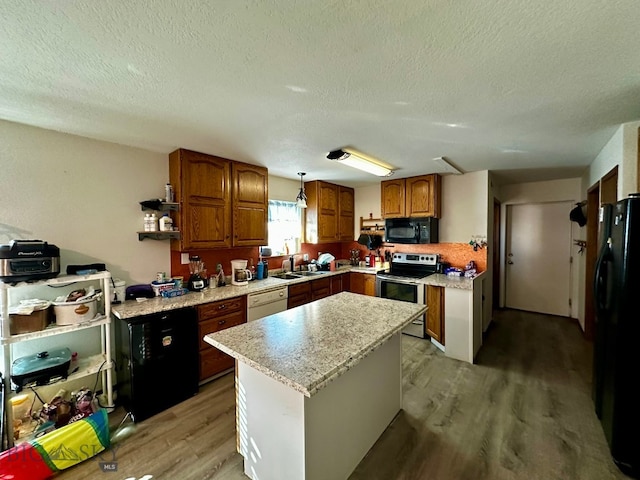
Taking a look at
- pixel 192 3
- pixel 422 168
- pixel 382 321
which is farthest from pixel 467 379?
pixel 192 3

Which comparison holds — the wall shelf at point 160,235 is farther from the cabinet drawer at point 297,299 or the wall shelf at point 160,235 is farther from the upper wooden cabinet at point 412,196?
the upper wooden cabinet at point 412,196

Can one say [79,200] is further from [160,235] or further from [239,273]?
[239,273]

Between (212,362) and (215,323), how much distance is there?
38cm

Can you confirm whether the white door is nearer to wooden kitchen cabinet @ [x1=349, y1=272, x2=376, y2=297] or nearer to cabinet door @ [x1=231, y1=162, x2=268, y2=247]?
wooden kitchen cabinet @ [x1=349, y1=272, x2=376, y2=297]

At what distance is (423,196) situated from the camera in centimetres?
383

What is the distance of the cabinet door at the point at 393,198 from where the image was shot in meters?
4.02

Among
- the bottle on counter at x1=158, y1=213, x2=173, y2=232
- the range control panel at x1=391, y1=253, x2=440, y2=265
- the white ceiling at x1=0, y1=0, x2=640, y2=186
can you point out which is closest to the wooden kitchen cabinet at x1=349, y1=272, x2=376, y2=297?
the range control panel at x1=391, y1=253, x2=440, y2=265

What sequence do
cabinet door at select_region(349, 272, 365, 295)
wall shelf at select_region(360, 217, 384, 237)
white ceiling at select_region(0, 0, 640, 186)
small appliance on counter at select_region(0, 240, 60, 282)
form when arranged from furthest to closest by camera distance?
1. wall shelf at select_region(360, 217, 384, 237)
2. cabinet door at select_region(349, 272, 365, 295)
3. small appliance on counter at select_region(0, 240, 60, 282)
4. white ceiling at select_region(0, 0, 640, 186)

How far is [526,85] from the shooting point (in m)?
1.48

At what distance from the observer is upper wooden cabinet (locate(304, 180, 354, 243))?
4.22 metres

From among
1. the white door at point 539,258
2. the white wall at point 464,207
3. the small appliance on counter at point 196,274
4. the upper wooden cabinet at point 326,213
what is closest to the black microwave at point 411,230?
the white wall at point 464,207

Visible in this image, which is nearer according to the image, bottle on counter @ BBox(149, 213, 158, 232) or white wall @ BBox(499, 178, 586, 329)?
bottle on counter @ BBox(149, 213, 158, 232)

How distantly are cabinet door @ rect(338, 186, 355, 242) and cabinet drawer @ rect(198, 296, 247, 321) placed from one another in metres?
2.29

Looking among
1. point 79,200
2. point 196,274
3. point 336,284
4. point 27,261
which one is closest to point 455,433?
point 336,284
